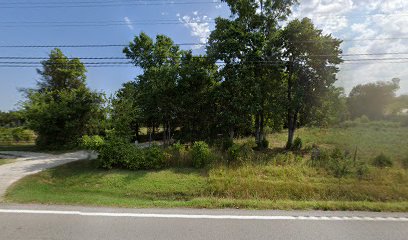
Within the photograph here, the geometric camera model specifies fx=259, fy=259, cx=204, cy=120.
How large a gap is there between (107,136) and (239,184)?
6.57 m

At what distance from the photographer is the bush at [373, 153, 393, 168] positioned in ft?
36.3

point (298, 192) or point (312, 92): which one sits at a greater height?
point (312, 92)

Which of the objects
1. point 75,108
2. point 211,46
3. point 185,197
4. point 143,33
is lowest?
point 185,197

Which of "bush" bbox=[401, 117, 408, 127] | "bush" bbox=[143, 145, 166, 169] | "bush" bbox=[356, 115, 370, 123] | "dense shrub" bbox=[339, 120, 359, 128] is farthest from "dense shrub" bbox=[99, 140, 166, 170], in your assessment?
"bush" bbox=[401, 117, 408, 127]

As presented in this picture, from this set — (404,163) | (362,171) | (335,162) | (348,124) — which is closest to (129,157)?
(335,162)

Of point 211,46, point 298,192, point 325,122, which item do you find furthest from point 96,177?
point 325,122

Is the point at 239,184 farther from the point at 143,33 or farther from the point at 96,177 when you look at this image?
the point at 143,33

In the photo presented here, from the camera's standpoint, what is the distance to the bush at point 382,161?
436 inches

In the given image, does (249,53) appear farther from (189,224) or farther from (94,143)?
(189,224)

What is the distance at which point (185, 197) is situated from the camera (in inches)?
332

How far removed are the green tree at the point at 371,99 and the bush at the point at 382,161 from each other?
5893 millimetres

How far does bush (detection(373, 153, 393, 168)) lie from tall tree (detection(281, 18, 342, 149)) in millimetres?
4834

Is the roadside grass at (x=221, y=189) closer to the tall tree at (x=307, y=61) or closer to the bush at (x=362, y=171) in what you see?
the bush at (x=362, y=171)

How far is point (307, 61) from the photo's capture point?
50.5 feet
